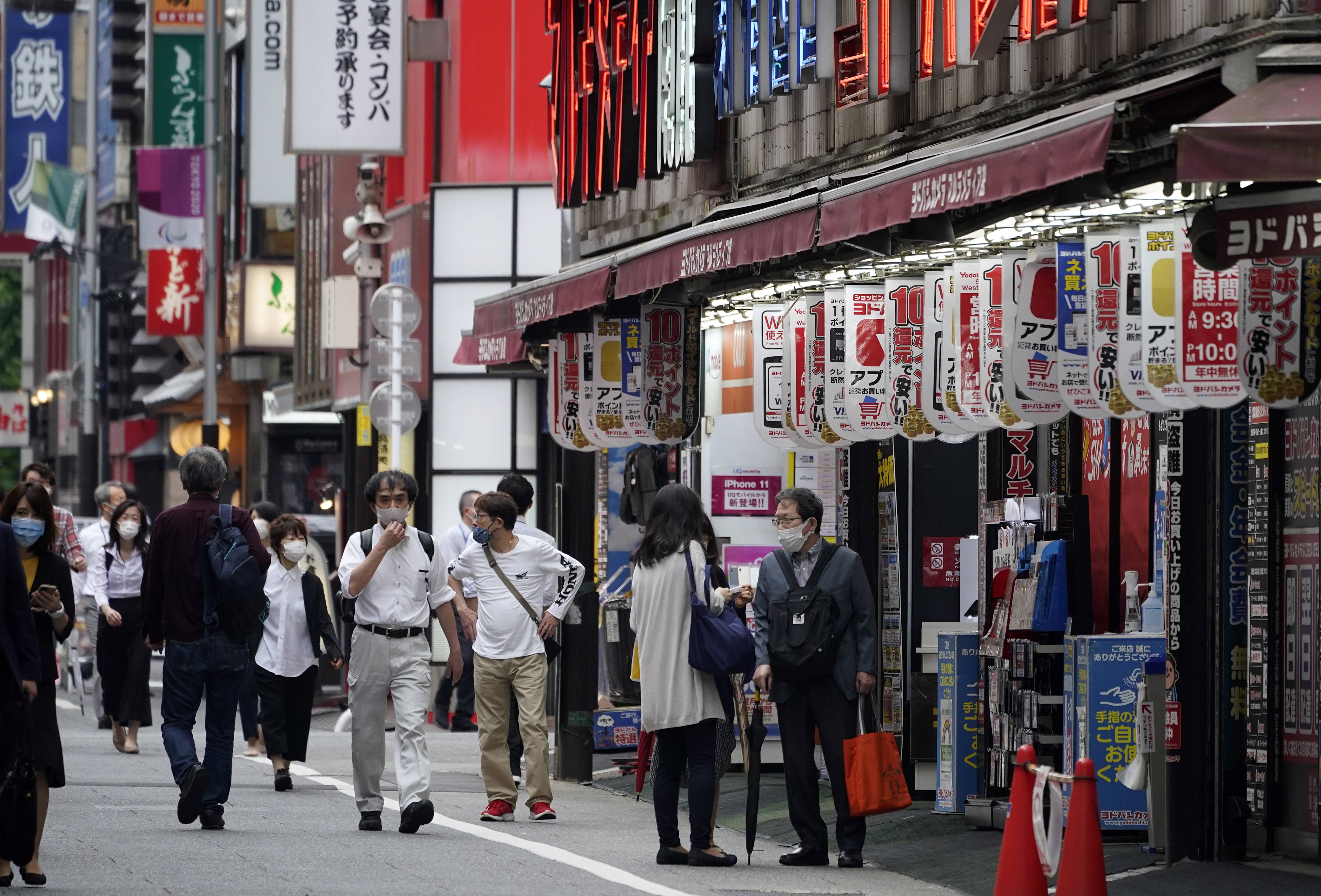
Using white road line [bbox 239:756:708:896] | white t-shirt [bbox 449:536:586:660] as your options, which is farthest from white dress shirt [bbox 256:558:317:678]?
white t-shirt [bbox 449:536:586:660]

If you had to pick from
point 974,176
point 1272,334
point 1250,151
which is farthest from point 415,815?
point 1250,151

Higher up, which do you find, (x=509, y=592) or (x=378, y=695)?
(x=509, y=592)

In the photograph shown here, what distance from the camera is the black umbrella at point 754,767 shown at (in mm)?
11766

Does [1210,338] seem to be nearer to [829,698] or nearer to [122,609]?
[829,698]

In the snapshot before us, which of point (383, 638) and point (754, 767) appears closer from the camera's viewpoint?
point (754, 767)

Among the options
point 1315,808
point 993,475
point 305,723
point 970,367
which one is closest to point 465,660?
point 305,723

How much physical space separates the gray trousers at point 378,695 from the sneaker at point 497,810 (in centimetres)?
74

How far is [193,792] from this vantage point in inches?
503

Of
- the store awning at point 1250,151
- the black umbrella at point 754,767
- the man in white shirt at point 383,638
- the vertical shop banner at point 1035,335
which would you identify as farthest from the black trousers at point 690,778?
the store awning at point 1250,151

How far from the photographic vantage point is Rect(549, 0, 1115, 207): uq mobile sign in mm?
12430

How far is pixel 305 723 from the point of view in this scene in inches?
653

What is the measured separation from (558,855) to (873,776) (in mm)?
1674

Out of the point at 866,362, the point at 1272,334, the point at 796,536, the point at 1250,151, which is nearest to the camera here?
the point at 1250,151

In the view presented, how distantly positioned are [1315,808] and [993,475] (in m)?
3.42
